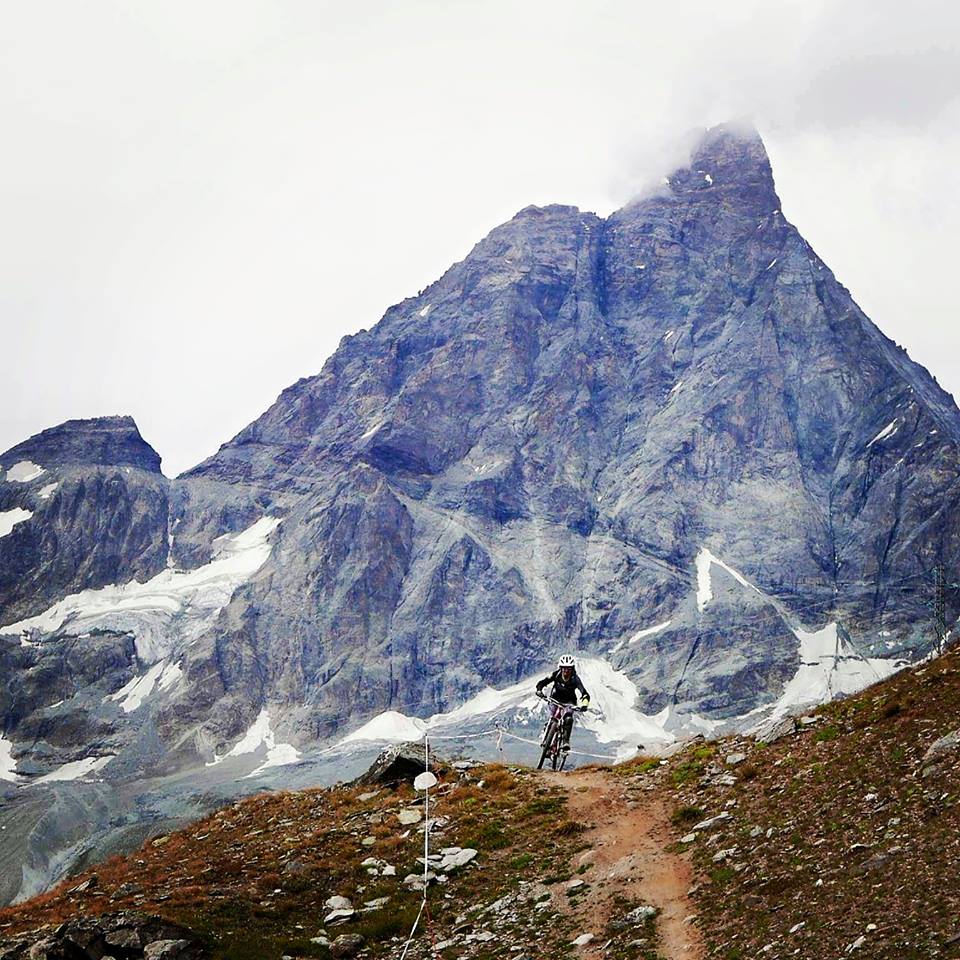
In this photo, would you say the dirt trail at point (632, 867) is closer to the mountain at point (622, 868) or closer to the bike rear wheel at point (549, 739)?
the mountain at point (622, 868)

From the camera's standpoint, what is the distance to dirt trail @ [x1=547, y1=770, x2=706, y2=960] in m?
18.9

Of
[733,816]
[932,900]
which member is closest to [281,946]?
[733,816]

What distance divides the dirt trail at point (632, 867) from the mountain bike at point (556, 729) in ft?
15.1

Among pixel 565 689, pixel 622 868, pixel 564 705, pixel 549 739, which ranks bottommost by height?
pixel 622 868

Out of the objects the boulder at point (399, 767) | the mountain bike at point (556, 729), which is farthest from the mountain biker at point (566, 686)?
the boulder at point (399, 767)

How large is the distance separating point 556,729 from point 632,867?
12.8 metres

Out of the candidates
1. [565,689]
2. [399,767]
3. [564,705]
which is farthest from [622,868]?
[399,767]

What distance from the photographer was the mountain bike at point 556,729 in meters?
34.1

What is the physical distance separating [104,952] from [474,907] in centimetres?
818

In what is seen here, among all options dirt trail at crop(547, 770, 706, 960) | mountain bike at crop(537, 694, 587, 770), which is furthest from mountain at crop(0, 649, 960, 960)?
mountain bike at crop(537, 694, 587, 770)

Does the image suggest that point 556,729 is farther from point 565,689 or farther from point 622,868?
point 622,868

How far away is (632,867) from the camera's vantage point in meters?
22.3

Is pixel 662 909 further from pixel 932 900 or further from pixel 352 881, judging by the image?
pixel 352 881

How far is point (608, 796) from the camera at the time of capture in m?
28.8
